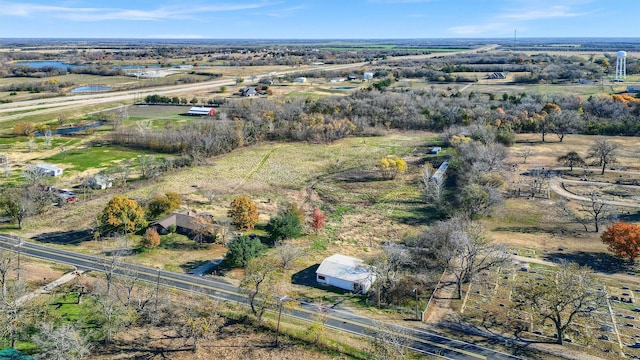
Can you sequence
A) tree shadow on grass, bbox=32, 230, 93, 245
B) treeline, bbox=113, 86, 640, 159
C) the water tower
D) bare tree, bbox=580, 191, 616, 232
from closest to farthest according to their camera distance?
tree shadow on grass, bbox=32, 230, 93, 245, bare tree, bbox=580, 191, 616, 232, treeline, bbox=113, 86, 640, 159, the water tower

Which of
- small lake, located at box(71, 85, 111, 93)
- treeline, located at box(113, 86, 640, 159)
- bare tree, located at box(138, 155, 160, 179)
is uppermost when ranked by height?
small lake, located at box(71, 85, 111, 93)

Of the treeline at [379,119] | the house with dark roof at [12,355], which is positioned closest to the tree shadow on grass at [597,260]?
the house with dark roof at [12,355]

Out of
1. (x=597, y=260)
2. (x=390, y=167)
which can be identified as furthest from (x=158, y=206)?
(x=597, y=260)

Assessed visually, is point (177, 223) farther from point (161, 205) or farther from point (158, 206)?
point (158, 206)

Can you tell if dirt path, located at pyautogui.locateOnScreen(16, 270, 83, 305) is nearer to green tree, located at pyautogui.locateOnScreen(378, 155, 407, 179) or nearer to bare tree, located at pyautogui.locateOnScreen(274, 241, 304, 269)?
bare tree, located at pyautogui.locateOnScreen(274, 241, 304, 269)

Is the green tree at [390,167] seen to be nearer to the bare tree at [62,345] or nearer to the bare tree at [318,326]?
the bare tree at [318,326]

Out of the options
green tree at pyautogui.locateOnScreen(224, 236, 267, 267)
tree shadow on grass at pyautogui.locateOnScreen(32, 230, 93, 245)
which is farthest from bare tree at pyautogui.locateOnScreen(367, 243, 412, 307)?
tree shadow on grass at pyautogui.locateOnScreen(32, 230, 93, 245)

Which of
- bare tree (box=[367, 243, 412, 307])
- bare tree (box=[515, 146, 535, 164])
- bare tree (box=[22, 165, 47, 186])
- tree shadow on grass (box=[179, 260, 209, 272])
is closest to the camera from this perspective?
bare tree (box=[367, 243, 412, 307])

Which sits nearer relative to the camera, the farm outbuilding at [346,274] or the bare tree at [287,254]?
the farm outbuilding at [346,274]
